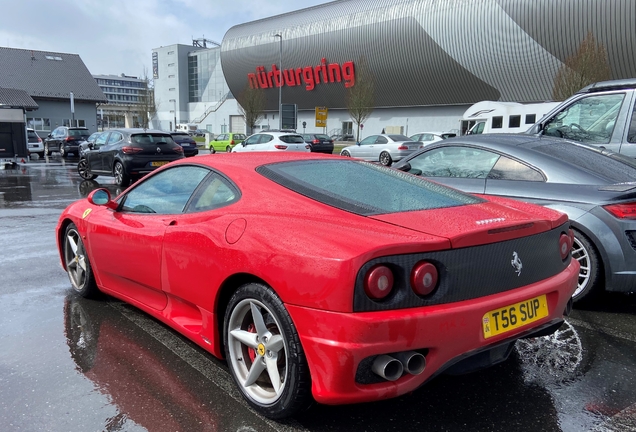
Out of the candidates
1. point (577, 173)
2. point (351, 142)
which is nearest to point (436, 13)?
point (351, 142)

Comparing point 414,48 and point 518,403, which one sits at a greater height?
point 414,48

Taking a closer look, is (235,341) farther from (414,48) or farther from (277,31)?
(277,31)

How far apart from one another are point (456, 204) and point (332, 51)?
45749mm

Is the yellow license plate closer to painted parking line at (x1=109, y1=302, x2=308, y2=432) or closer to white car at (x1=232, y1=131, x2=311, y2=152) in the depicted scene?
painted parking line at (x1=109, y1=302, x2=308, y2=432)

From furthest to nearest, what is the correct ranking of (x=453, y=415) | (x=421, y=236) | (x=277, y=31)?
(x=277, y=31)
(x=453, y=415)
(x=421, y=236)

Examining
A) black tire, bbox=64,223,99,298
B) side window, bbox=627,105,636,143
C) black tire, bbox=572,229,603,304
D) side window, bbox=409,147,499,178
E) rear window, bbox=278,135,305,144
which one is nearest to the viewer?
black tire, bbox=572,229,603,304

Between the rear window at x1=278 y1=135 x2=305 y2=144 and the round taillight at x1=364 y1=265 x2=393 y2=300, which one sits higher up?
the rear window at x1=278 y1=135 x2=305 y2=144

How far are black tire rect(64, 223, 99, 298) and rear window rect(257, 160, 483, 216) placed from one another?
203 cm

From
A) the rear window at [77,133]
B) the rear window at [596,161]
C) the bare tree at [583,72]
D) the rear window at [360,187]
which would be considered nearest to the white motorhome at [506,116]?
the bare tree at [583,72]

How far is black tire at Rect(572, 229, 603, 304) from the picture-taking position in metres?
4.00

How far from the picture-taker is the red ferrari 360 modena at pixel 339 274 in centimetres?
215

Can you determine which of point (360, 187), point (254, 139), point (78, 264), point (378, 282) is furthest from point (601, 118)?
point (254, 139)

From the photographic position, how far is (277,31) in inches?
2014

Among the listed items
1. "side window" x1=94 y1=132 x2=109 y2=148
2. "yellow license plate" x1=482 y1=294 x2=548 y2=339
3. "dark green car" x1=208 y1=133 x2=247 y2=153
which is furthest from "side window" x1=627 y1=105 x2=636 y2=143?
"dark green car" x1=208 y1=133 x2=247 y2=153
